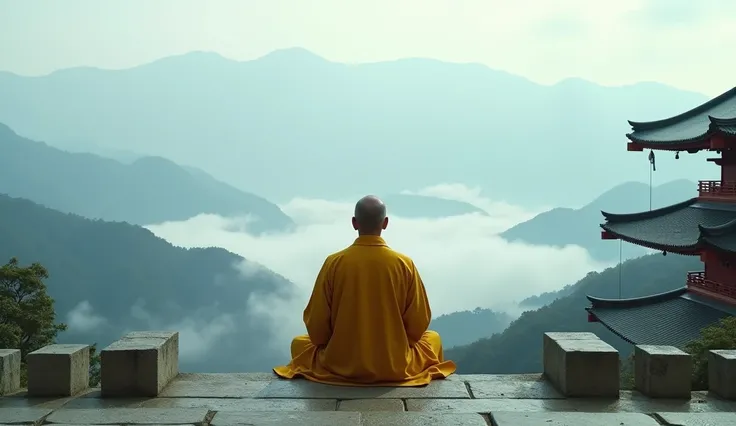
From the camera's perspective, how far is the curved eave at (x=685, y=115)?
18.7 m

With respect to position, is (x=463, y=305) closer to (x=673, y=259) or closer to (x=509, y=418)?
(x=673, y=259)

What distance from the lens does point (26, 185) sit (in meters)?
136

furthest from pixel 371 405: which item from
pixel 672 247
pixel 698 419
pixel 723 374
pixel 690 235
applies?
pixel 690 235

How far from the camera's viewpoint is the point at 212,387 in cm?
534

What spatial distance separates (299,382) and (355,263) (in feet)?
3.09

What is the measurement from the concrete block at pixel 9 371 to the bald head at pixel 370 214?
2478 millimetres

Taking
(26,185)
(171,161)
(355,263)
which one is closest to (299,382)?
(355,263)

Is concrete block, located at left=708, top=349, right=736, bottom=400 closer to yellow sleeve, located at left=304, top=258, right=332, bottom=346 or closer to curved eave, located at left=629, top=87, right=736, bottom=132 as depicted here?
yellow sleeve, located at left=304, top=258, right=332, bottom=346

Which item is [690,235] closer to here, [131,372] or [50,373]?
[131,372]

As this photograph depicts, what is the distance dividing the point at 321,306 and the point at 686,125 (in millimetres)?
15551

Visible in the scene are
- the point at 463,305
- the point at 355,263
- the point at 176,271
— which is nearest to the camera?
the point at 355,263

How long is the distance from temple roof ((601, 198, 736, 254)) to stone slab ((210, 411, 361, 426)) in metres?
11.8

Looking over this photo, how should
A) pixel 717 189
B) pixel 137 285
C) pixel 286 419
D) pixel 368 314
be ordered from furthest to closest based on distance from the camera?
pixel 137 285, pixel 717 189, pixel 368 314, pixel 286 419

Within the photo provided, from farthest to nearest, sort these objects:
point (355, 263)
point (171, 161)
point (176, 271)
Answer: point (171, 161), point (176, 271), point (355, 263)
